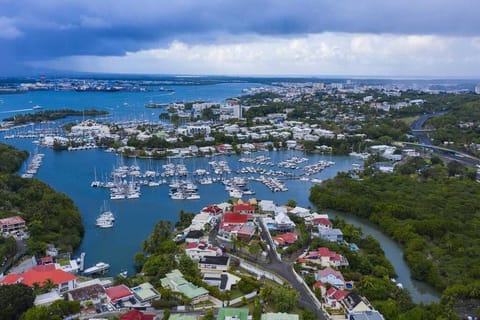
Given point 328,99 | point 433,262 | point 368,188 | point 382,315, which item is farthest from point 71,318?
point 328,99

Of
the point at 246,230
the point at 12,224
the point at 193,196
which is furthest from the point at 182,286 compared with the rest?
the point at 193,196

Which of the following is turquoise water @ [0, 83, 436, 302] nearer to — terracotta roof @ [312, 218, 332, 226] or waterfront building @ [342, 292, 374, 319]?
terracotta roof @ [312, 218, 332, 226]

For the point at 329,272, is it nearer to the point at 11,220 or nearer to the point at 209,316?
the point at 209,316

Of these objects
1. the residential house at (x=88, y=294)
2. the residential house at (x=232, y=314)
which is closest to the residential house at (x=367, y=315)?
the residential house at (x=232, y=314)

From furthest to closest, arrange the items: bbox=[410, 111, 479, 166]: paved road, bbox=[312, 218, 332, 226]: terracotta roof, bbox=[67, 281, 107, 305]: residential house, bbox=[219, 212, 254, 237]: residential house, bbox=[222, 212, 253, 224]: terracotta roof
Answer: bbox=[410, 111, 479, 166]: paved road, bbox=[312, 218, 332, 226]: terracotta roof, bbox=[222, 212, 253, 224]: terracotta roof, bbox=[219, 212, 254, 237]: residential house, bbox=[67, 281, 107, 305]: residential house

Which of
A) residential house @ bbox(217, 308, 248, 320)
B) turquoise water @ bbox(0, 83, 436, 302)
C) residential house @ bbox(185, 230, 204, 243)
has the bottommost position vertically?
turquoise water @ bbox(0, 83, 436, 302)

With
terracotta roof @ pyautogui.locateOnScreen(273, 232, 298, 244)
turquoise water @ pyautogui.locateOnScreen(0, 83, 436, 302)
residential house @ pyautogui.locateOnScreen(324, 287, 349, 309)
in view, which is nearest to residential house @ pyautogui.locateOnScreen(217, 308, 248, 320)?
residential house @ pyautogui.locateOnScreen(324, 287, 349, 309)
